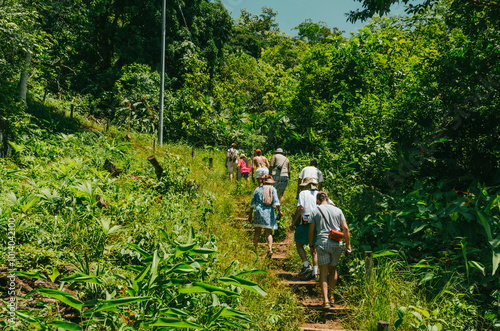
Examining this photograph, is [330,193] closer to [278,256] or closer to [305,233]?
[278,256]

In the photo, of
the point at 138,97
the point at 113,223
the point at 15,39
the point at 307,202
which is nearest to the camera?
the point at 113,223

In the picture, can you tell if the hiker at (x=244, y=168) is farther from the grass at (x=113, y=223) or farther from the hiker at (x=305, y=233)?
the hiker at (x=305, y=233)

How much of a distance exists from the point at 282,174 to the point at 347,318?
14.7 feet

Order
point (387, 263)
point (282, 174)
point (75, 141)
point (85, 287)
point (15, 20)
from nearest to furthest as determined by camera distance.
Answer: point (85, 287) → point (387, 263) → point (15, 20) → point (282, 174) → point (75, 141)

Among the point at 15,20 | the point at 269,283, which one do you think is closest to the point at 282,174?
the point at 269,283

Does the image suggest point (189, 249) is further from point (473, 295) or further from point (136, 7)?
point (136, 7)

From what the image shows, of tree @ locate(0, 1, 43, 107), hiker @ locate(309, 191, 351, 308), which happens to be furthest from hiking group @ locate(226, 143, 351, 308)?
tree @ locate(0, 1, 43, 107)

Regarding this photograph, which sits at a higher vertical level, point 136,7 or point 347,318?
point 136,7

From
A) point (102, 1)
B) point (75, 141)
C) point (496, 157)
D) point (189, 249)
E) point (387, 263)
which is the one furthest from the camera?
point (102, 1)

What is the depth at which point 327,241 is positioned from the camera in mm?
5109

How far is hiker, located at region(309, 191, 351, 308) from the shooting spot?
5.09m

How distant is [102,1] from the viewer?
1250cm

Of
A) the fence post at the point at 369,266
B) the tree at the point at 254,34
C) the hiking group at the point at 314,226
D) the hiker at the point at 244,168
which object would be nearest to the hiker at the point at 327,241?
the hiking group at the point at 314,226

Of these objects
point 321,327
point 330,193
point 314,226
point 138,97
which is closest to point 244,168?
point 330,193
